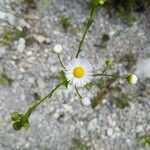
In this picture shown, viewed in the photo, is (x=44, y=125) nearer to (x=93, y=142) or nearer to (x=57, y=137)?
(x=57, y=137)

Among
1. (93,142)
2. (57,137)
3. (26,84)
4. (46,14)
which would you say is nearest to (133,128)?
(93,142)

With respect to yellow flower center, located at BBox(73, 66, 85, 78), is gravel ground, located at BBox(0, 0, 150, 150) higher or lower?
higher

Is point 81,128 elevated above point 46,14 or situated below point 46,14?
below

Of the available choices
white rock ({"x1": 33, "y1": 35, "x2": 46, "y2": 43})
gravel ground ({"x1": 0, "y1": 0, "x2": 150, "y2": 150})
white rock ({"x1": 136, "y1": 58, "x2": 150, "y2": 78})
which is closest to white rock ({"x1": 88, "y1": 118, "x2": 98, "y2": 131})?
gravel ground ({"x1": 0, "y1": 0, "x2": 150, "y2": 150})

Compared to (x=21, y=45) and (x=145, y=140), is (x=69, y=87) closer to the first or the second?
(x=21, y=45)

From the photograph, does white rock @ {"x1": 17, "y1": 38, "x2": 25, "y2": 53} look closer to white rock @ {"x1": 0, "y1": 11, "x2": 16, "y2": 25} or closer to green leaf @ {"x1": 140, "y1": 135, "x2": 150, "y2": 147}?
white rock @ {"x1": 0, "y1": 11, "x2": 16, "y2": 25}

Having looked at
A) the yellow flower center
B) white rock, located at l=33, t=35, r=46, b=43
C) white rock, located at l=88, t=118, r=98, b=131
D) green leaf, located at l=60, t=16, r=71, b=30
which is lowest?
the yellow flower center

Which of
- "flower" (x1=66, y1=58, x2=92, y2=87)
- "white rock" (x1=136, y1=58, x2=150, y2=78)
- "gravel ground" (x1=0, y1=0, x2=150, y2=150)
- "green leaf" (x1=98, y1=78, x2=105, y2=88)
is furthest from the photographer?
"white rock" (x1=136, y1=58, x2=150, y2=78)
